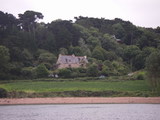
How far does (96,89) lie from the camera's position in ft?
237

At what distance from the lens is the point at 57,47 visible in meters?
111

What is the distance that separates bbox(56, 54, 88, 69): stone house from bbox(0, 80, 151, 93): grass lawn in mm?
21393

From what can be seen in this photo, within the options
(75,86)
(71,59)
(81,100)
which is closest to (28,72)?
(75,86)

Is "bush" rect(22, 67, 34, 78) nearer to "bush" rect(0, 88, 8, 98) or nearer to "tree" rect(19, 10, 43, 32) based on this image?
"bush" rect(0, 88, 8, 98)

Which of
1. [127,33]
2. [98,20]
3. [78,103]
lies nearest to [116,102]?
[78,103]

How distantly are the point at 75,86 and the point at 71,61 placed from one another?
29719mm

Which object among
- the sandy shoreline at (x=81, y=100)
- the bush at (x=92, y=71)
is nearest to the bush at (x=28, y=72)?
the bush at (x=92, y=71)

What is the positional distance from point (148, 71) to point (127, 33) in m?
70.7

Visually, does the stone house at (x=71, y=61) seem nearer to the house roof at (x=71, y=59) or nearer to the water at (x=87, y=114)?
the house roof at (x=71, y=59)

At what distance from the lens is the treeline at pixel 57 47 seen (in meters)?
90.1

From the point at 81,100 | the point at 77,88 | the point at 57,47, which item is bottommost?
the point at 81,100

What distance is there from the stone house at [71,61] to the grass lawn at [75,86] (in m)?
21.4

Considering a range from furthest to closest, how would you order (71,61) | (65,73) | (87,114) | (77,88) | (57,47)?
(57,47) < (71,61) < (65,73) < (77,88) < (87,114)

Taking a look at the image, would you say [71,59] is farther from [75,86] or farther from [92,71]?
[75,86]
